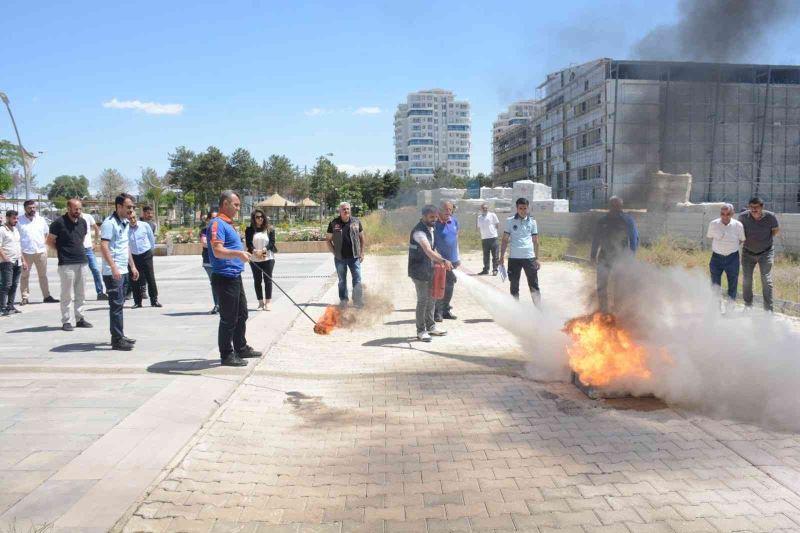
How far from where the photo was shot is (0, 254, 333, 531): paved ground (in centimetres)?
323

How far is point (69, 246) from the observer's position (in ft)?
24.6

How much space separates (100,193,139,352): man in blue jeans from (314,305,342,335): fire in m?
2.42

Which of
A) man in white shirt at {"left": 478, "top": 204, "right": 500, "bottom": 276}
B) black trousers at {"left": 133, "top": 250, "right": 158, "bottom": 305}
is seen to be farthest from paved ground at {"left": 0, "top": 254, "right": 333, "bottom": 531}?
man in white shirt at {"left": 478, "top": 204, "right": 500, "bottom": 276}

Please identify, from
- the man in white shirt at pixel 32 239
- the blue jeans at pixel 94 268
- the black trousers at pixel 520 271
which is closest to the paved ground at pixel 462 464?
the black trousers at pixel 520 271

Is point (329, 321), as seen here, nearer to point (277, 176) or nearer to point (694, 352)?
point (694, 352)

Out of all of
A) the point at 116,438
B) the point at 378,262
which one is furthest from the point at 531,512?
the point at 378,262

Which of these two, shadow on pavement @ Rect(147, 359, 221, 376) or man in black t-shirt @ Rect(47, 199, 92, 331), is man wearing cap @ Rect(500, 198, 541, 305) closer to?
shadow on pavement @ Rect(147, 359, 221, 376)

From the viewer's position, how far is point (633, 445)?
13.1 ft

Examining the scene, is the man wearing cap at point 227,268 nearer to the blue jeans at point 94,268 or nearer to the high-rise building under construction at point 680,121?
the high-rise building under construction at point 680,121

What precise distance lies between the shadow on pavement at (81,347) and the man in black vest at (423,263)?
154 inches

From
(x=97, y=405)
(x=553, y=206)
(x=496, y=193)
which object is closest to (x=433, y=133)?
(x=496, y=193)

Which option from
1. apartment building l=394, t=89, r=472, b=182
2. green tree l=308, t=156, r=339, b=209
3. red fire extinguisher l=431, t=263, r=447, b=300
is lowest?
red fire extinguisher l=431, t=263, r=447, b=300

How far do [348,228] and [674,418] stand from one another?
5863 millimetres

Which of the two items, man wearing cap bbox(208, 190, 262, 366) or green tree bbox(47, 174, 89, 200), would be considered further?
green tree bbox(47, 174, 89, 200)
